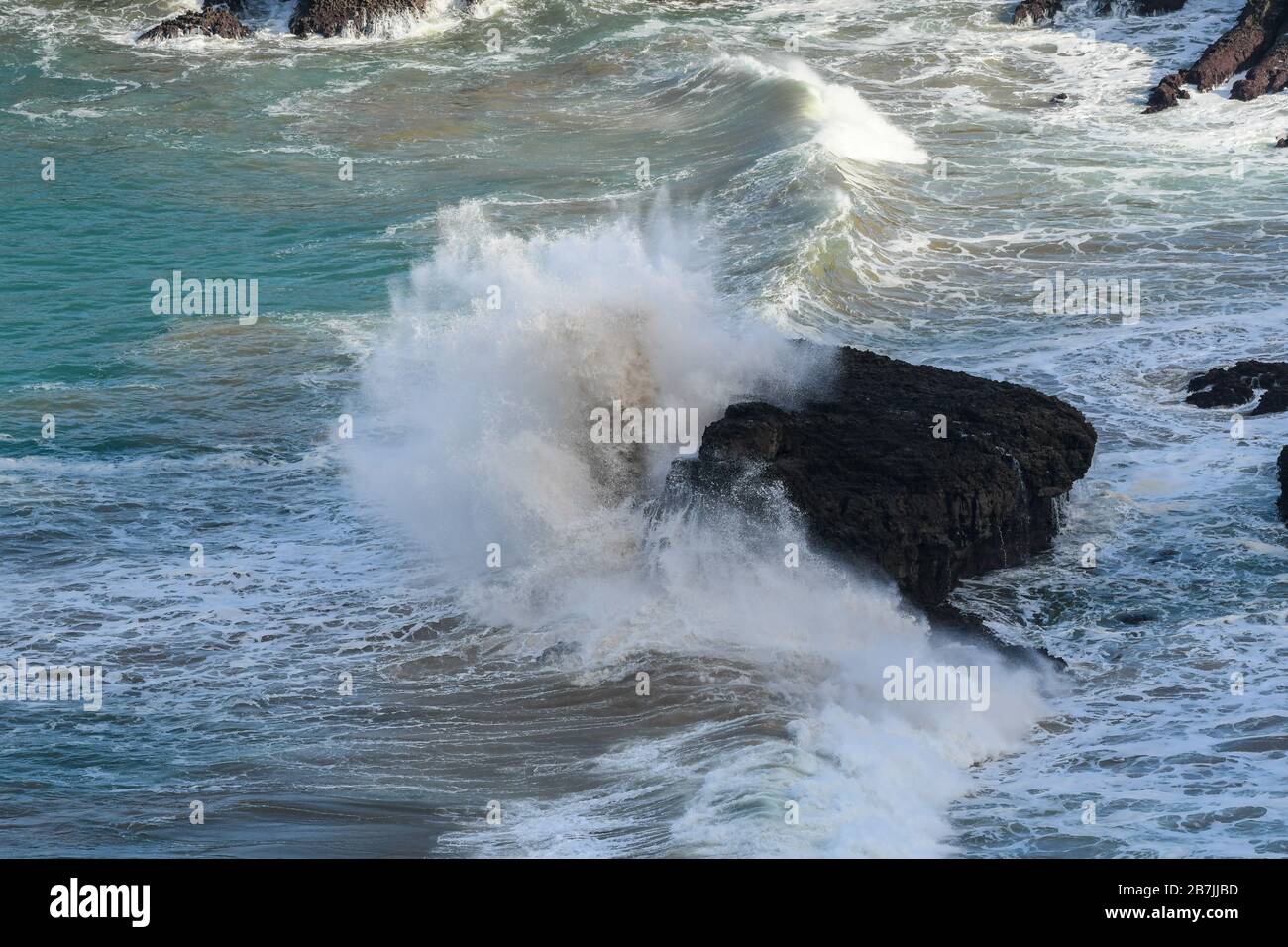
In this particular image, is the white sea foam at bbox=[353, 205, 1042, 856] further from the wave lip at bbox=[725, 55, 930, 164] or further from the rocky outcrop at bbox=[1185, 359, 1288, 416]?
the wave lip at bbox=[725, 55, 930, 164]

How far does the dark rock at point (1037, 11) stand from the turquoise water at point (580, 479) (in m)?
4.79

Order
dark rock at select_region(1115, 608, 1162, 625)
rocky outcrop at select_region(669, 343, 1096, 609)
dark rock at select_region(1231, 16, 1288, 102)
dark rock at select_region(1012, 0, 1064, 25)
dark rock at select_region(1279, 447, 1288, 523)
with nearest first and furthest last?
1. dark rock at select_region(1115, 608, 1162, 625)
2. rocky outcrop at select_region(669, 343, 1096, 609)
3. dark rock at select_region(1279, 447, 1288, 523)
4. dark rock at select_region(1231, 16, 1288, 102)
5. dark rock at select_region(1012, 0, 1064, 25)

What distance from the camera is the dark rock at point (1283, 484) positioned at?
1589cm

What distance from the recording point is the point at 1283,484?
52.5 feet

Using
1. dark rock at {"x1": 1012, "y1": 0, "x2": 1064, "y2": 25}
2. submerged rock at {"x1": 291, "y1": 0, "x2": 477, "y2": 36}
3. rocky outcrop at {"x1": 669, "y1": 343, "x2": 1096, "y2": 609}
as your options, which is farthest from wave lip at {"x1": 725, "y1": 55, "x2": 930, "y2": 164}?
rocky outcrop at {"x1": 669, "y1": 343, "x2": 1096, "y2": 609}

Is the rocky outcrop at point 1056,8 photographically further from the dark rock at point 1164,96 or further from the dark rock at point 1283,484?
the dark rock at point 1283,484

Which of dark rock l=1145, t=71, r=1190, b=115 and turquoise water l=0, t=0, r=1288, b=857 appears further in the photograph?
dark rock l=1145, t=71, r=1190, b=115

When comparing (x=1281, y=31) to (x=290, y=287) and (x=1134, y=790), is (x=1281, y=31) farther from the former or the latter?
(x=1134, y=790)

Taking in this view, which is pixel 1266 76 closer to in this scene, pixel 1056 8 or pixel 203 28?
pixel 1056 8

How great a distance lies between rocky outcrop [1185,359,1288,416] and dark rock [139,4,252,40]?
1005 inches

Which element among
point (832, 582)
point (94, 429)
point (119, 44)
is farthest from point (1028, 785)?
point (119, 44)

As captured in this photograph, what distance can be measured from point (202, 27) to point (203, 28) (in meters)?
0.05

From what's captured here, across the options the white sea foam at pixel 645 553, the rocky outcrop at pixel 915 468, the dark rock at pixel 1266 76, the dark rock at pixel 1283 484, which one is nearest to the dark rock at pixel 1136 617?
the rocky outcrop at pixel 915 468

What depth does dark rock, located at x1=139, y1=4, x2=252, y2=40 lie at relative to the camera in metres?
38.2
